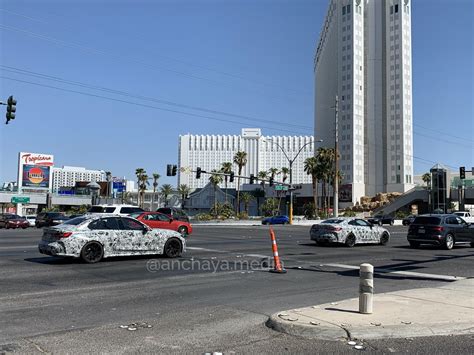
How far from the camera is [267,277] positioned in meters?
12.5

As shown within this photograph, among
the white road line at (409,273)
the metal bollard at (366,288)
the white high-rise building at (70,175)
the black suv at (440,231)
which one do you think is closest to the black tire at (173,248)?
the white road line at (409,273)

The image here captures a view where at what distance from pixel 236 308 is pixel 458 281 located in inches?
241

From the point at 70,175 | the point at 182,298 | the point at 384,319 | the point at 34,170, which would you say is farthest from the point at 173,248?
the point at 70,175

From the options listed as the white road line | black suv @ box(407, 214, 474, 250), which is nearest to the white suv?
black suv @ box(407, 214, 474, 250)

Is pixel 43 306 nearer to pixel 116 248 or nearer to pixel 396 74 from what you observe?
pixel 116 248

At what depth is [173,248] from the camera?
53.9 feet

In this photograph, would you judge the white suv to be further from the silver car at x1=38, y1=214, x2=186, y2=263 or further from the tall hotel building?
the tall hotel building

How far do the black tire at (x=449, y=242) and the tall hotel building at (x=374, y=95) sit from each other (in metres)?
101

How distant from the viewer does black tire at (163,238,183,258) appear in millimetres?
16250

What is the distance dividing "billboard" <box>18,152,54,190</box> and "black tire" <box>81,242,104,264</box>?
302 feet

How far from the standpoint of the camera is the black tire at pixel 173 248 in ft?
53.3

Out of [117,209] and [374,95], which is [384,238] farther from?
[374,95]

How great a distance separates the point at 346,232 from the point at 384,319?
51.8ft

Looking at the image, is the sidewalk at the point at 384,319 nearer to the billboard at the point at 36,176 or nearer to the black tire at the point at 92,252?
the black tire at the point at 92,252
